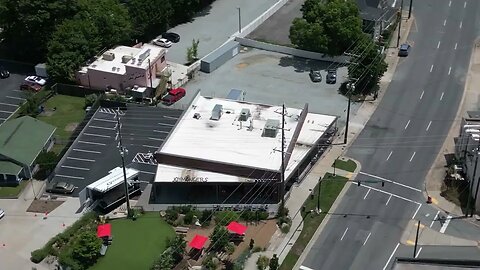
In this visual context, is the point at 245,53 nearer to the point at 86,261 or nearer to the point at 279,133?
the point at 279,133

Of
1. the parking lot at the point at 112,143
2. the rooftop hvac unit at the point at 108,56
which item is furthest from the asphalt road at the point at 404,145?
the rooftop hvac unit at the point at 108,56

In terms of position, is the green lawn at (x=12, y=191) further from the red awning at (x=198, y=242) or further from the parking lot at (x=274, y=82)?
the parking lot at (x=274, y=82)

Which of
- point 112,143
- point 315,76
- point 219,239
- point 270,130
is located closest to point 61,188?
point 112,143

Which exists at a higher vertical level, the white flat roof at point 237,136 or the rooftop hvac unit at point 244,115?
the rooftop hvac unit at point 244,115

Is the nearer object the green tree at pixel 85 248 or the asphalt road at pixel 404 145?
the green tree at pixel 85 248

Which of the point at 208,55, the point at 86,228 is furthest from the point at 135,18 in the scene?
the point at 86,228

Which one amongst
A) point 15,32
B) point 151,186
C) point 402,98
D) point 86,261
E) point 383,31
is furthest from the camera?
point 383,31
